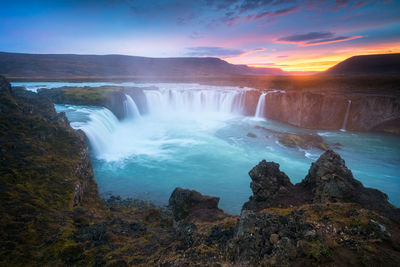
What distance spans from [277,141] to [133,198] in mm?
19981

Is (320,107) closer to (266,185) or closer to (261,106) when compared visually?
(261,106)

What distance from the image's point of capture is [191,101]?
163 feet

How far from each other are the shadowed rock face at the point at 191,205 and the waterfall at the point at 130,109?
2986 cm

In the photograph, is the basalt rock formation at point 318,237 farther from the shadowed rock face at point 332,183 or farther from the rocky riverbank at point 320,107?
the rocky riverbank at point 320,107

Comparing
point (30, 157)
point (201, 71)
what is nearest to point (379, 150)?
point (30, 157)

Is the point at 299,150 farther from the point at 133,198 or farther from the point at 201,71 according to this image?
the point at 201,71

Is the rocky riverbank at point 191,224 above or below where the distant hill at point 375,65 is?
below

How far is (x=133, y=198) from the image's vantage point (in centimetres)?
1382

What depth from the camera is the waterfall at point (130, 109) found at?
3748cm

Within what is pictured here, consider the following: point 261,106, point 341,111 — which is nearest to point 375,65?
point 341,111

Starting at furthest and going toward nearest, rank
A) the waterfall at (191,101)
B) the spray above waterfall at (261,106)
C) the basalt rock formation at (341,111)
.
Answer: the waterfall at (191,101)
the spray above waterfall at (261,106)
the basalt rock formation at (341,111)

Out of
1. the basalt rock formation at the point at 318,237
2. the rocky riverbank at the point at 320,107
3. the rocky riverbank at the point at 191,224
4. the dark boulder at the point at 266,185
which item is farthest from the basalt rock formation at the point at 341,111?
the basalt rock formation at the point at 318,237

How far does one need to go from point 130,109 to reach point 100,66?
11992cm

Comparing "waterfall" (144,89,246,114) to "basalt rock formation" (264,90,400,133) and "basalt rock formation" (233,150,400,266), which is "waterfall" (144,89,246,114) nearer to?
"basalt rock formation" (264,90,400,133)
